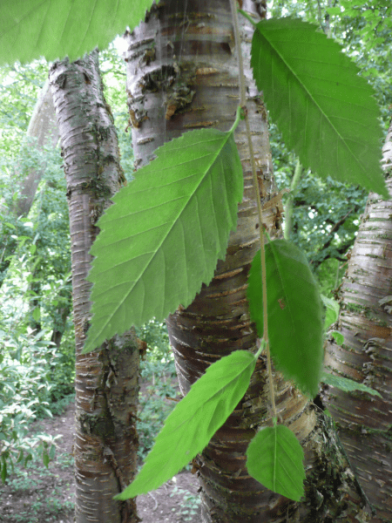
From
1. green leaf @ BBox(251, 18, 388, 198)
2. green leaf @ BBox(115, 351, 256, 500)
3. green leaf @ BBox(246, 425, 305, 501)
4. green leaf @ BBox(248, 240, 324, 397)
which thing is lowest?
green leaf @ BBox(246, 425, 305, 501)

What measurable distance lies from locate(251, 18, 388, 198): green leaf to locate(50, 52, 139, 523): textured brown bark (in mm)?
726

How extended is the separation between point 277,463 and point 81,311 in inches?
28.4

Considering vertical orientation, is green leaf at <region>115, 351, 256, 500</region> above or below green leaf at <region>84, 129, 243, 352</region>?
below

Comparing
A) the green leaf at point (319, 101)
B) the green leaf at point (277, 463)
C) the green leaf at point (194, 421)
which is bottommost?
the green leaf at point (277, 463)

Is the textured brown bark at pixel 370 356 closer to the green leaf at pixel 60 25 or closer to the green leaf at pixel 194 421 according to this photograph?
the green leaf at pixel 194 421

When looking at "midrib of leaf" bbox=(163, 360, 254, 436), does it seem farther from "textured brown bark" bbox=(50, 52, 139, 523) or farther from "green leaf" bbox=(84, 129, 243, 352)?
"textured brown bark" bbox=(50, 52, 139, 523)

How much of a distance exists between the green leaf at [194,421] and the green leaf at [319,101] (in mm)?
157

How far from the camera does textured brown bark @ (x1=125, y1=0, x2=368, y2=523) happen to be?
381 mm

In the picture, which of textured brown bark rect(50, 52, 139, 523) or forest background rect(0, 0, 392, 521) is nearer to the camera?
textured brown bark rect(50, 52, 139, 523)

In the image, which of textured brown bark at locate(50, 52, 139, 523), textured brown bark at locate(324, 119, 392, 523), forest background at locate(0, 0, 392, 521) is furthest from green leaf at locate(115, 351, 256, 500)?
forest background at locate(0, 0, 392, 521)

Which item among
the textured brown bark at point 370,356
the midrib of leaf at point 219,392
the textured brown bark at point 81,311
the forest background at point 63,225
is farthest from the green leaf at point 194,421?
the forest background at point 63,225

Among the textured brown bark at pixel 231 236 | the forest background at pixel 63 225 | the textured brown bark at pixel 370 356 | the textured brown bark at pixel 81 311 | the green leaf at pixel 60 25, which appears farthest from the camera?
the forest background at pixel 63 225

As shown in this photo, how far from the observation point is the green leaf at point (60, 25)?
191 millimetres

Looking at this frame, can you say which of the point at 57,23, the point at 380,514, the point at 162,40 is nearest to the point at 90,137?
the point at 162,40
